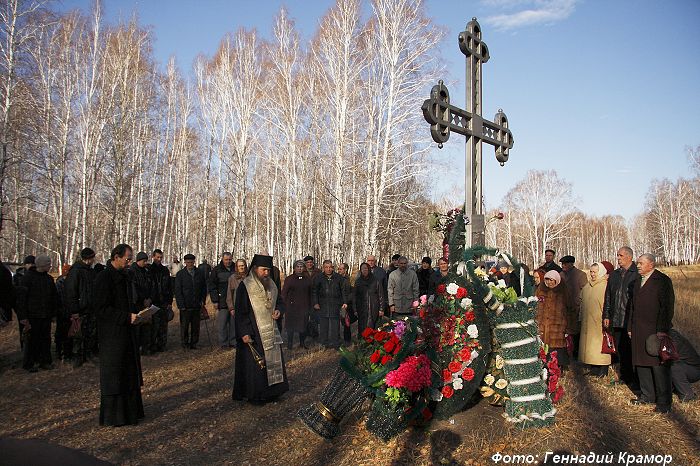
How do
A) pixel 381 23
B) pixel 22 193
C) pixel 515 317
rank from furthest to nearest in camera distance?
pixel 22 193 < pixel 381 23 < pixel 515 317

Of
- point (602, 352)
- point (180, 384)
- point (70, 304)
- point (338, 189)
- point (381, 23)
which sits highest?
point (381, 23)

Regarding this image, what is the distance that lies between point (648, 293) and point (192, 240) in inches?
1665

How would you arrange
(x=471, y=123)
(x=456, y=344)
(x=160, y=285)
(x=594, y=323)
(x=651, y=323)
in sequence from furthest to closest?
(x=160, y=285), (x=594, y=323), (x=471, y=123), (x=651, y=323), (x=456, y=344)

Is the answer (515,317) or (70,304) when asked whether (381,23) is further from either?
(515,317)

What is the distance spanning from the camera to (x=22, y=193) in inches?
1166

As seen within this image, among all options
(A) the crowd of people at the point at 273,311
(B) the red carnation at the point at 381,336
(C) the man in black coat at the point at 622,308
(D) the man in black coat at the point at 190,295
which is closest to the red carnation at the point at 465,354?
(B) the red carnation at the point at 381,336

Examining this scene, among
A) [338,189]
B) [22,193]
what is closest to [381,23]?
[338,189]

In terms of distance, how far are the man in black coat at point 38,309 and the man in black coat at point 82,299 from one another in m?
0.29

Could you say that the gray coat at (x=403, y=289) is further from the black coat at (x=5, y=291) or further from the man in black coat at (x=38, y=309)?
the black coat at (x=5, y=291)

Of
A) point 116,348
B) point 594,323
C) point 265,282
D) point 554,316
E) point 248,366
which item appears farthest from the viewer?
point 594,323

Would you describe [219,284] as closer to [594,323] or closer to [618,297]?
[594,323]

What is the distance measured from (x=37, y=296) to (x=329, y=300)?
210 inches

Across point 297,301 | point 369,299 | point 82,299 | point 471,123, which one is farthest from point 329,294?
point 471,123

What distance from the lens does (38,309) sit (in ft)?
29.4
